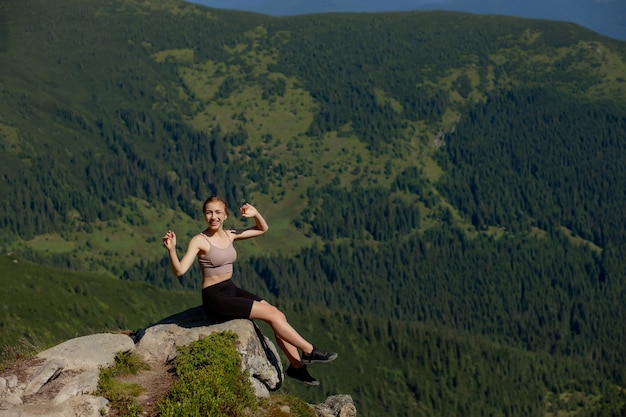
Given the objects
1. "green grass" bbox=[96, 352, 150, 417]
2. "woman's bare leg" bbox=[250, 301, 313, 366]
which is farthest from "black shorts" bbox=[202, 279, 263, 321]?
"green grass" bbox=[96, 352, 150, 417]

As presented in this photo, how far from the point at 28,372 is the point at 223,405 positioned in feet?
28.9

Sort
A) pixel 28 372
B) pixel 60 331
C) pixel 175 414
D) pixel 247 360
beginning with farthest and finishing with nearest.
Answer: pixel 60 331 < pixel 247 360 < pixel 28 372 < pixel 175 414

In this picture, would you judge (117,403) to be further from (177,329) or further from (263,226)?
(263,226)

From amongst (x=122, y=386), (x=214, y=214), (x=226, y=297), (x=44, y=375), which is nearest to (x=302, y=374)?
(x=226, y=297)

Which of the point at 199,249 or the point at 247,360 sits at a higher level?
the point at 199,249

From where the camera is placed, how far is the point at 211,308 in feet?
141

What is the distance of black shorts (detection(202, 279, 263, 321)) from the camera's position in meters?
42.6

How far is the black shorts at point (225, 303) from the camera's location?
42562 millimetres

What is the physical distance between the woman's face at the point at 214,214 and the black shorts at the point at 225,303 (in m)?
2.70

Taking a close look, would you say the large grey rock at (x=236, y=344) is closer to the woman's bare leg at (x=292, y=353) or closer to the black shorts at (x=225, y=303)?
the black shorts at (x=225, y=303)

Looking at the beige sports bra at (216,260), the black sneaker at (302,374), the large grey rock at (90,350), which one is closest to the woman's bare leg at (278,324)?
the black sneaker at (302,374)

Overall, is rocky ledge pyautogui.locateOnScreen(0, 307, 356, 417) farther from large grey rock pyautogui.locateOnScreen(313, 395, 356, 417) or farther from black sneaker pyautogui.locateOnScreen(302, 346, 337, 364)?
black sneaker pyautogui.locateOnScreen(302, 346, 337, 364)

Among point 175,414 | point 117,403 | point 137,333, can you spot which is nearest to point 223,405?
point 175,414

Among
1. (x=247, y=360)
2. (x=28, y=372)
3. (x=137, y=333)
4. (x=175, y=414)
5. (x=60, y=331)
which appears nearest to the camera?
(x=175, y=414)
